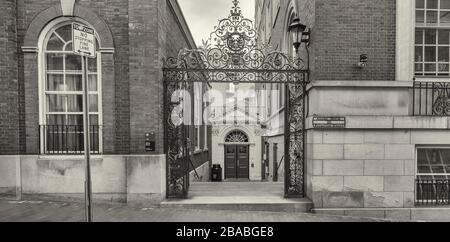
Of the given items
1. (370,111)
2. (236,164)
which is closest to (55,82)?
(370,111)

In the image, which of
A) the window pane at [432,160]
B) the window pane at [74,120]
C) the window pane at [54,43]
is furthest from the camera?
the window pane at [74,120]

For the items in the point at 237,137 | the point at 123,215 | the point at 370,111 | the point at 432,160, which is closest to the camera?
the point at 123,215

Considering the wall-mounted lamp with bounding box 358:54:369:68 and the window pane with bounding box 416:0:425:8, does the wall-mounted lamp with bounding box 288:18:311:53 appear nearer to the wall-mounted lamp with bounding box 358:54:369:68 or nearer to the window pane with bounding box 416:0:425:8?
the wall-mounted lamp with bounding box 358:54:369:68

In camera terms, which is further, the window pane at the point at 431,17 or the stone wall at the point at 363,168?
the window pane at the point at 431,17

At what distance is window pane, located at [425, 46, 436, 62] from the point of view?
8.10m

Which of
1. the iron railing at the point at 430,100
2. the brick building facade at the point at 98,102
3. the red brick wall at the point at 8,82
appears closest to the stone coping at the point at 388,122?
the iron railing at the point at 430,100

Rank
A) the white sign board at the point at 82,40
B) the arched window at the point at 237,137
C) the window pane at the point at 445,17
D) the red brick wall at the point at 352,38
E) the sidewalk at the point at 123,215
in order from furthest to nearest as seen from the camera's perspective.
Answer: the arched window at the point at 237,137 < the window pane at the point at 445,17 < the red brick wall at the point at 352,38 < the sidewalk at the point at 123,215 < the white sign board at the point at 82,40

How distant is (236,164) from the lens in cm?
3331

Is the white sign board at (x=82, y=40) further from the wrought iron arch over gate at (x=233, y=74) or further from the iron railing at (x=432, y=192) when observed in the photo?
the iron railing at (x=432, y=192)

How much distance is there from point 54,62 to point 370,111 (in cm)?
782

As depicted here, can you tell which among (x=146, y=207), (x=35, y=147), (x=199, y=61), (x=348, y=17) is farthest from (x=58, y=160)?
(x=348, y=17)

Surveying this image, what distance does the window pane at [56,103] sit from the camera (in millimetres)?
8148

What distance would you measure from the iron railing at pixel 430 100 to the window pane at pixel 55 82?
8.63 meters

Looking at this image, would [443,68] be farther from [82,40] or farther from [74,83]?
[74,83]
